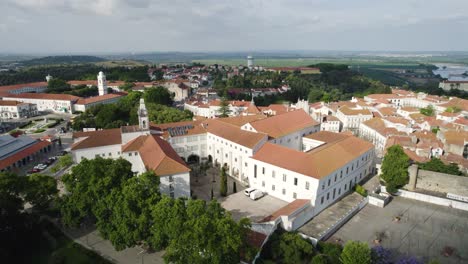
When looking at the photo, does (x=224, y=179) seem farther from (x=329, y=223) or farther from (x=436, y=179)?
(x=436, y=179)

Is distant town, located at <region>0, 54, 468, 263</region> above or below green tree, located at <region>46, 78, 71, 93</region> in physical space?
below

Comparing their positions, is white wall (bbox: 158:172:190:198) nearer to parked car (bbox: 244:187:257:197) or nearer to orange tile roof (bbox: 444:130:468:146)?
parked car (bbox: 244:187:257:197)

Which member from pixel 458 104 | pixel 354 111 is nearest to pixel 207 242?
pixel 354 111

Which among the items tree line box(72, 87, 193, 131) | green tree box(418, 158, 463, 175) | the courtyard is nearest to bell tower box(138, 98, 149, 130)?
tree line box(72, 87, 193, 131)

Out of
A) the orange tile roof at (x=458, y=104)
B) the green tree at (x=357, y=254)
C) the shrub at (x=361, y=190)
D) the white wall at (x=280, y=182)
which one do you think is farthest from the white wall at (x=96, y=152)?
the orange tile roof at (x=458, y=104)

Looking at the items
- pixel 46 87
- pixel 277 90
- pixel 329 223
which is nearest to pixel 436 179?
pixel 329 223

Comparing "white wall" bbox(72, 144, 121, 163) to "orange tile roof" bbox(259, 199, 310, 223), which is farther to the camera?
"white wall" bbox(72, 144, 121, 163)
